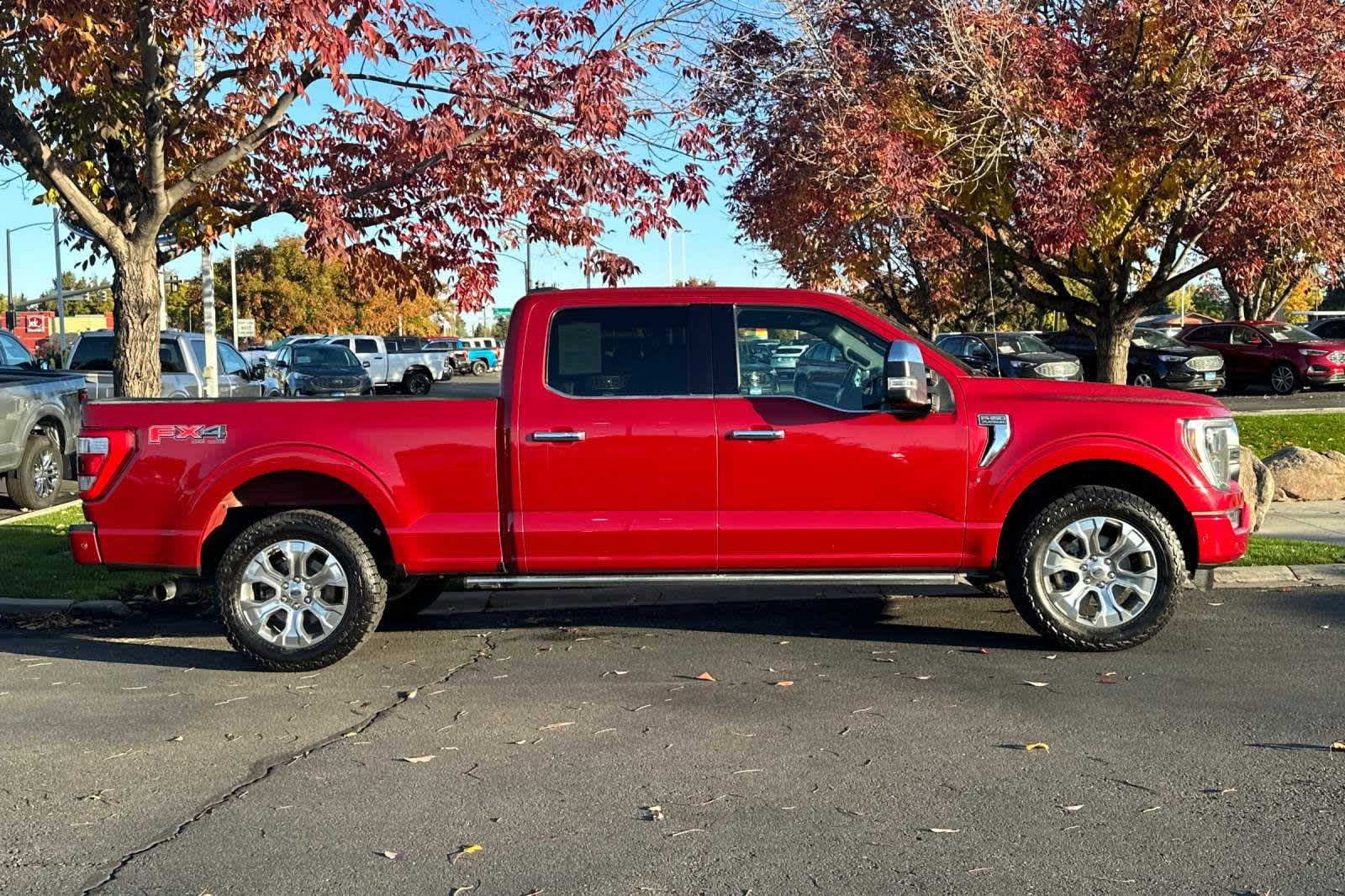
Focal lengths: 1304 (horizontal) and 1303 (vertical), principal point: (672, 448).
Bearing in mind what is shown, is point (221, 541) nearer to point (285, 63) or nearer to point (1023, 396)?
point (285, 63)

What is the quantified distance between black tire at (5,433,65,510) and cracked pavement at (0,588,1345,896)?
6283 mm

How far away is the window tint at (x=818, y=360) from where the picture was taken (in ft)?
22.2

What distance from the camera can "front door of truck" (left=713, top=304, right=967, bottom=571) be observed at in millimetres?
6668

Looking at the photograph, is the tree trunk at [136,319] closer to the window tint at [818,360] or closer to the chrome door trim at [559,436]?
the chrome door trim at [559,436]

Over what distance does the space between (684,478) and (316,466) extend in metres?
1.90

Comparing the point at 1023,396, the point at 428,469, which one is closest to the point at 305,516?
the point at 428,469

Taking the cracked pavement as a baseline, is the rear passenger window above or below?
above

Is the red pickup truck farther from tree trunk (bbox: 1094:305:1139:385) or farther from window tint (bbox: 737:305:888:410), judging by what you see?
tree trunk (bbox: 1094:305:1139:385)

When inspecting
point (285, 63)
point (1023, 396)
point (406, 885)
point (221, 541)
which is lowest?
point (406, 885)

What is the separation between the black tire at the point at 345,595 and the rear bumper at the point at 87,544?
0.75 metres

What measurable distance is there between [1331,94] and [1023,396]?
24.3 ft

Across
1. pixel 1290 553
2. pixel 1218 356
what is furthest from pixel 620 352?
pixel 1218 356

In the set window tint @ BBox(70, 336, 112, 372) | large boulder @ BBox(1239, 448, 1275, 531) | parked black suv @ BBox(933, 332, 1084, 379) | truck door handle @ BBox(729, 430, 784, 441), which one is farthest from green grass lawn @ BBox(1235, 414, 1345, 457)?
window tint @ BBox(70, 336, 112, 372)

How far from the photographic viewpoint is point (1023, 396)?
677cm
